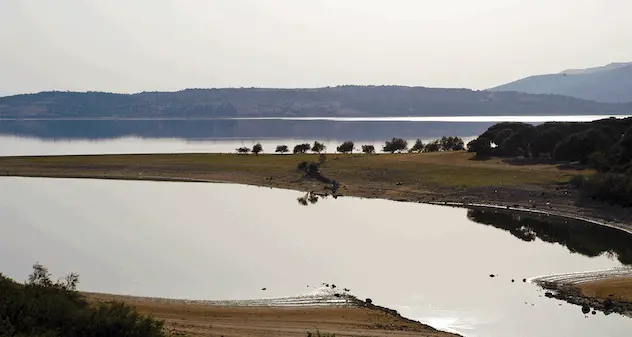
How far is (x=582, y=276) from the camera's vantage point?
102ft

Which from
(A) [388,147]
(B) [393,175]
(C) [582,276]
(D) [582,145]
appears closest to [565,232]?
(C) [582,276]

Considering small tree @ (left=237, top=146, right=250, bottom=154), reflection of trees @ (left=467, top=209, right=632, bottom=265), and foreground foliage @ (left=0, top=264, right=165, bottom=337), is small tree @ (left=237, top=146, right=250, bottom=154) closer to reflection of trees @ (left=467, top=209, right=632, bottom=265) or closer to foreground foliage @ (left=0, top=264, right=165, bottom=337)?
reflection of trees @ (left=467, top=209, right=632, bottom=265)

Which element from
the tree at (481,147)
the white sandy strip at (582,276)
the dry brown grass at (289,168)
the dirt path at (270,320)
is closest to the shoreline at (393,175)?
the dry brown grass at (289,168)

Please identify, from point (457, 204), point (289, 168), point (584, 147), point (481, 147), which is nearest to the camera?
point (457, 204)

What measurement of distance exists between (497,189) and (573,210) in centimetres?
861

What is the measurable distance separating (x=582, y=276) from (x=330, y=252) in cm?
1269

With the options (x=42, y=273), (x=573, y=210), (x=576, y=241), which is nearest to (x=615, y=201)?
(x=573, y=210)

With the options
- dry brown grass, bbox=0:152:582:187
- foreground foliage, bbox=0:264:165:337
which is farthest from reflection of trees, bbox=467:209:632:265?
foreground foliage, bbox=0:264:165:337

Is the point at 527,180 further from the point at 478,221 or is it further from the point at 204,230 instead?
the point at 204,230

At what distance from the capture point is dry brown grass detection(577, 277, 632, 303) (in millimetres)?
27188

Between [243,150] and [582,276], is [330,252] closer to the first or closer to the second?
[582,276]

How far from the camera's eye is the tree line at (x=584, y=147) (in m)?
49.7

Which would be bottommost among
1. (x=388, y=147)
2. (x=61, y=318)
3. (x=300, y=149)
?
(x=61, y=318)

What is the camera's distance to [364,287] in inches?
1144
